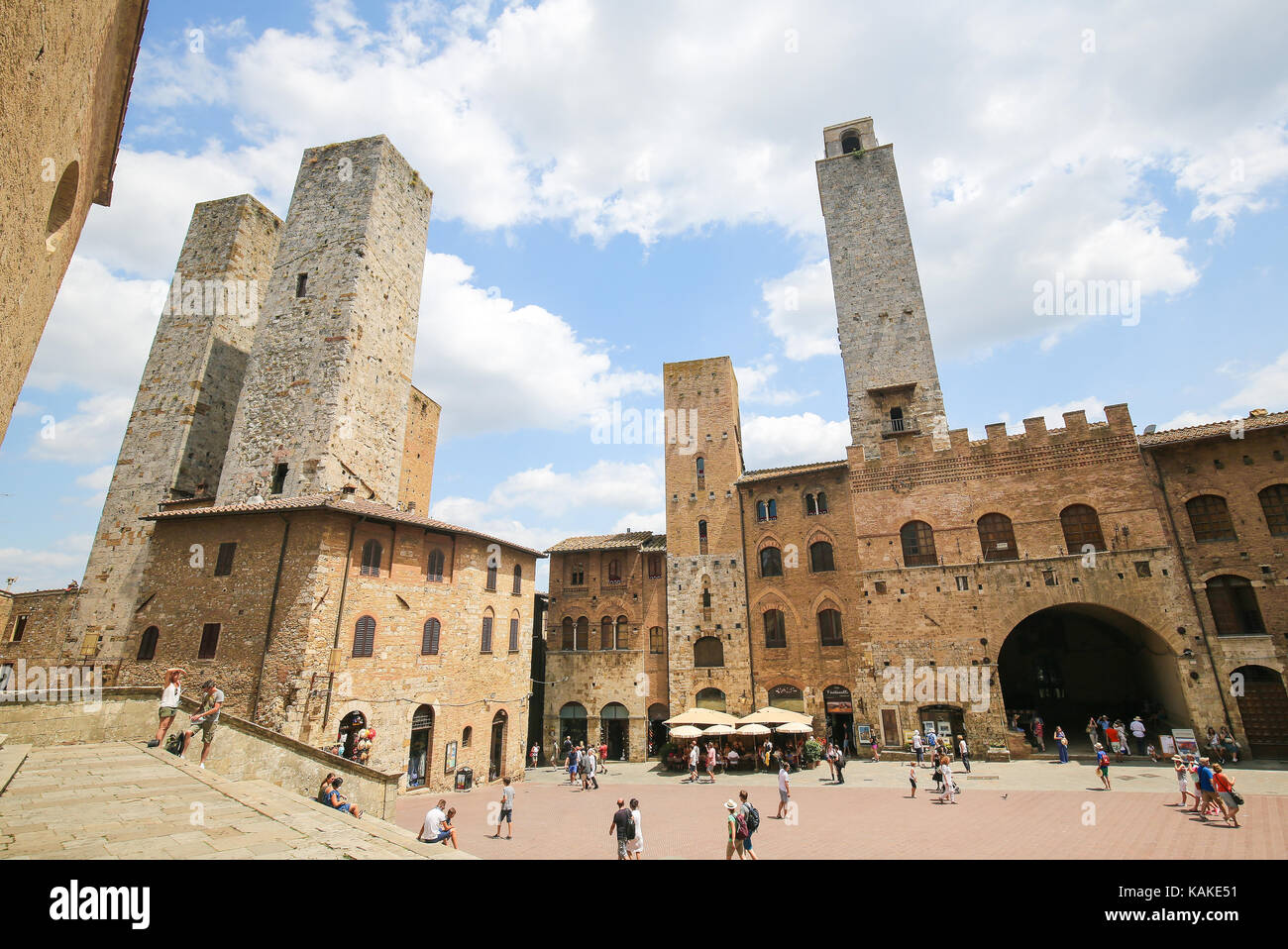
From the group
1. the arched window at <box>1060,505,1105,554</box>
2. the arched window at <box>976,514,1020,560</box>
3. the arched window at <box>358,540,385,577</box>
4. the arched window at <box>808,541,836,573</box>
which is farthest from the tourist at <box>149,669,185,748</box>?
the arched window at <box>1060,505,1105,554</box>

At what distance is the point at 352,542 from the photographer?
1848 cm

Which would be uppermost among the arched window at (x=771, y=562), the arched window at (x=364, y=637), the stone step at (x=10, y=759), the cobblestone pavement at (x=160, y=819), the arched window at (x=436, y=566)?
the arched window at (x=771, y=562)

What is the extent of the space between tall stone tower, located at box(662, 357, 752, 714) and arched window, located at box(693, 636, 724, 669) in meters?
0.05

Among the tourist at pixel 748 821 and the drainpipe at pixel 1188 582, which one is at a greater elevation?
Answer: the drainpipe at pixel 1188 582

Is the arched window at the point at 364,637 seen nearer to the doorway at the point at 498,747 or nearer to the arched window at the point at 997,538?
the doorway at the point at 498,747

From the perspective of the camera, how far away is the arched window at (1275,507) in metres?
20.2

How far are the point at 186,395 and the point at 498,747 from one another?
1881 centimetres

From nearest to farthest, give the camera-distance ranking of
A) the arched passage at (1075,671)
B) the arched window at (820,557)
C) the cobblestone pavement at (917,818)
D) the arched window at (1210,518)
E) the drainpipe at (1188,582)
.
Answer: the cobblestone pavement at (917,818) < the drainpipe at (1188,582) < the arched window at (1210,518) < the arched passage at (1075,671) < the arched window at (820,557)

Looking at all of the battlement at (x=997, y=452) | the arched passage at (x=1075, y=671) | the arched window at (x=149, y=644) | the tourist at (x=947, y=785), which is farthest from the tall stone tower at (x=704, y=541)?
the arched window at (x=149, y=644)

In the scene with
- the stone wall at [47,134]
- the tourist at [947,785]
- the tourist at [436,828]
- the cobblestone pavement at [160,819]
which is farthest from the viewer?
the tourist at [947,785]

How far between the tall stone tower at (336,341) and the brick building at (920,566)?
1377 centimetres

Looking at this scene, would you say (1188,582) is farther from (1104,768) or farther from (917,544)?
(1104,768)

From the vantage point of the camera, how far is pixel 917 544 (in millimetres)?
25109
